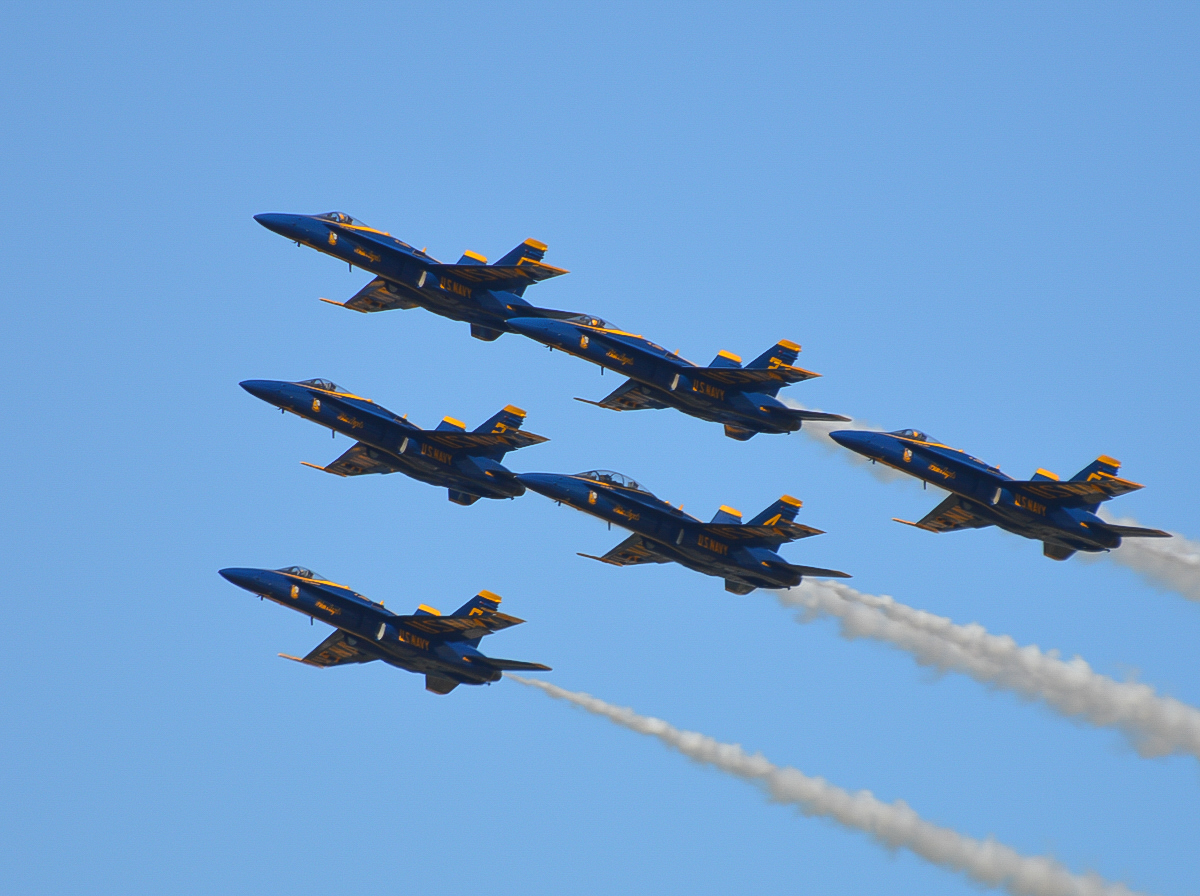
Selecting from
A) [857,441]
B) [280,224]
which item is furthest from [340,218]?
[857,441]

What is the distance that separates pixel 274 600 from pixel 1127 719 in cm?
3470

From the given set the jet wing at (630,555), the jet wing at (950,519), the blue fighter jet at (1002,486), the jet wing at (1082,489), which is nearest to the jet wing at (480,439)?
the jet wing at (630,555)

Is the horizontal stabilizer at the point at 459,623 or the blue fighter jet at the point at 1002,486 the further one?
the horizontal stabilizer at the point at 459,623

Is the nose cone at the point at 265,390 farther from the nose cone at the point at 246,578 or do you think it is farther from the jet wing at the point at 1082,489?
the jet wing at the point at 1082,489

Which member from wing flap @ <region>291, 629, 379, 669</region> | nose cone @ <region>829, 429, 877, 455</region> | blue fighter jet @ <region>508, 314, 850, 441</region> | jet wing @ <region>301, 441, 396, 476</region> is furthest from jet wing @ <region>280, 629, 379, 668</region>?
nose cone @ <region>829, 429, 877, 455</region>

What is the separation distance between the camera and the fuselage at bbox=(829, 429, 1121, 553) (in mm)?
75438

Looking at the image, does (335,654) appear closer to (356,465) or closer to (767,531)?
(356,465)

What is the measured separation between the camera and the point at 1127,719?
78.2 meters

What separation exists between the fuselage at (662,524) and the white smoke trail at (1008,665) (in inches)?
275

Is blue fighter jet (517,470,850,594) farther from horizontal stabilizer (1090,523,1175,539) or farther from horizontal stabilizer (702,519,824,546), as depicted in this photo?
horizontal stabilizer (1090,523,1175,539)

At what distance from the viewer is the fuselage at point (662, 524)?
76.6 metres

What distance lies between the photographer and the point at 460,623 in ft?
252

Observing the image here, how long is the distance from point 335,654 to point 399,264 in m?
16.7

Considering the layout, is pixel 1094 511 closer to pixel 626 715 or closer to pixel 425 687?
pixel 626 715
